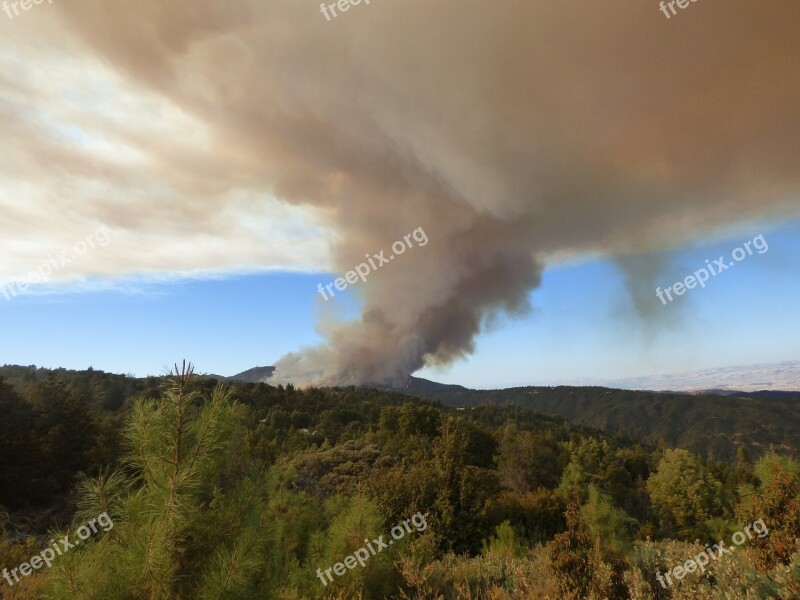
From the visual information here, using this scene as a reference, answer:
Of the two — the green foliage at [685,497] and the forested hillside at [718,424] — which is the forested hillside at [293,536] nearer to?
the green foliage at [685,497]

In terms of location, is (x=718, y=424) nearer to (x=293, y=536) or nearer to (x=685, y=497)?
(x=685, y=497)

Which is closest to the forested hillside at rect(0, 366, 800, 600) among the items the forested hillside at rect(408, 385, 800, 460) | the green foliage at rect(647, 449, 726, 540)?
the green foliage at rect(647, 449, 726, 540)

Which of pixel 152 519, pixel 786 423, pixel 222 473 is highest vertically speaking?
pixel 222 473

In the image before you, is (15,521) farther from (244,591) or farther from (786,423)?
(786,423)

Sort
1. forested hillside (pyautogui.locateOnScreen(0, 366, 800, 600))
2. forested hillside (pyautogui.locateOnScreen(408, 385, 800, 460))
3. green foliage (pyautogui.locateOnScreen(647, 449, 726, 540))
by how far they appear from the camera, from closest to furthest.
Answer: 1. forested hillside (pyautogui.locateOnScreen(0, 366, 800, 600))
2. green foliage (pyautogui.locateOnScreen(647, 449, 726, 540))
3. forested hillside (pyautogui.locateOnScreen(408, 385, 800, 460))

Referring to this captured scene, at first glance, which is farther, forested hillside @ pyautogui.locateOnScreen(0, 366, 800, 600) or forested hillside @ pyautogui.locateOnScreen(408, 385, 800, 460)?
forested hillside @ pyautogui.locateOnScreen(408, 385, 800, 460)

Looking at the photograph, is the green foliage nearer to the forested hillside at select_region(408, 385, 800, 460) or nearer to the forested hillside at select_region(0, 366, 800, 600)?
the forested hillside at select_region(0, 366, 800, 600)

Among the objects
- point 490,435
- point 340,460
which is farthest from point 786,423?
point 340,460

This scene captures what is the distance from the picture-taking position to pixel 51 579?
13.5 ft

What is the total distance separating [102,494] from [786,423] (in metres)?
225

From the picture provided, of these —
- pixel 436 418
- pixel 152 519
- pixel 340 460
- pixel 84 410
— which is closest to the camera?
pixel 152 519

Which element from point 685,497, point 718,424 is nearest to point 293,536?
point 685,497

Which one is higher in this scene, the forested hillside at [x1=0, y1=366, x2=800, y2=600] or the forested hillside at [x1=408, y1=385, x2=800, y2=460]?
the forested hillside at [x1=0, y1=366, x2=800, y2=600]

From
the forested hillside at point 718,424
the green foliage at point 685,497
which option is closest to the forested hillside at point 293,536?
the green foliage at point 685,497
